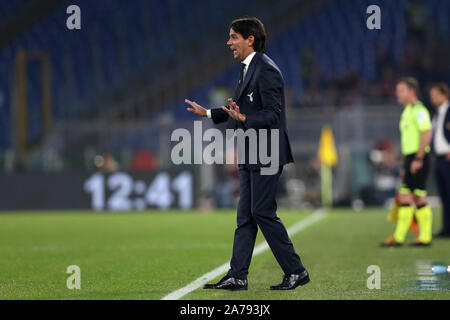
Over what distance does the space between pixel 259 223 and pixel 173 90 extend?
931 inches

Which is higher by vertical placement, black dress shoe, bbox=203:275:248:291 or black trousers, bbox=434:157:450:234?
black trousers, bbox=434:157:450:234

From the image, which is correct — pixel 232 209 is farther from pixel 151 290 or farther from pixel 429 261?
pixel 151 290

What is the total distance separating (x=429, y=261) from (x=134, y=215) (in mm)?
11968

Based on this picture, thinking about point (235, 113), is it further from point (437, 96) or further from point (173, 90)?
point (173, 90)

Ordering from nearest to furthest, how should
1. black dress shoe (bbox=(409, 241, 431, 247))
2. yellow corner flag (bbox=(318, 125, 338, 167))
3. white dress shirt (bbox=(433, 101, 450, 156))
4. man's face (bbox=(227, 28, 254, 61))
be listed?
man's face (bbox=(227, 28, 254, 61)) → black dress shoe (bbox=(409, 241, 431, 247)) → white dress shirt (bbox=(433, 101, 450, 156)) → yellow corner flag (bbox=(318, 125, 338, 167))

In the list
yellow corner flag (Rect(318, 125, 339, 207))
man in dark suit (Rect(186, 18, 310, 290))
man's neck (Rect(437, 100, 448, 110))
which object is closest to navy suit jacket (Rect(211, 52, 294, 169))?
man in dark suit (Rect(186, 18, 310, 290))

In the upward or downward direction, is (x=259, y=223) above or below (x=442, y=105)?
below

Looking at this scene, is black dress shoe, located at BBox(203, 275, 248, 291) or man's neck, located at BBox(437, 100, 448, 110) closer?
black dress shoe, located at BBox(203, 275, 248, 291)

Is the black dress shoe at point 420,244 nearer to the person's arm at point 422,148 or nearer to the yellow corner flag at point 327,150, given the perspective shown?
the person's arm at point 422,148

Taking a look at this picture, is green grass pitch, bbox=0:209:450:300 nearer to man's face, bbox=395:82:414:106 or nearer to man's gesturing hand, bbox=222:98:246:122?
man's gesturing hand, bbox=222:98:246:122

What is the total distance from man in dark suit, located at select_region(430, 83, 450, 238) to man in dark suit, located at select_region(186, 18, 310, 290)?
20.0 ft

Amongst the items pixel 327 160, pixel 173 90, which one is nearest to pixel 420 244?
pixel 327 160

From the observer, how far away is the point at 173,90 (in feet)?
97.2

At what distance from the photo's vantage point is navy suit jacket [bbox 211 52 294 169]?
612 centimetres
